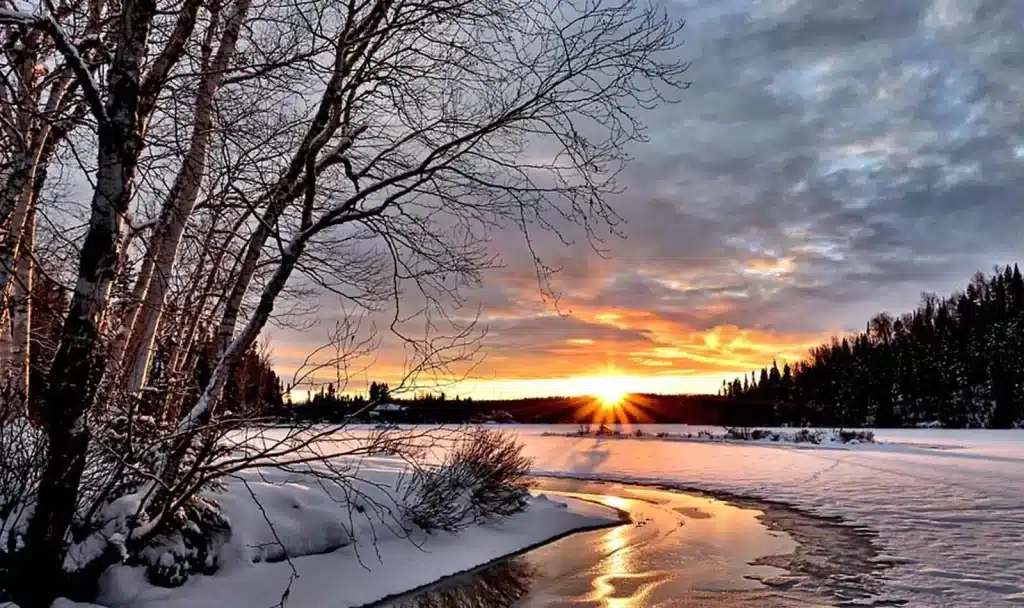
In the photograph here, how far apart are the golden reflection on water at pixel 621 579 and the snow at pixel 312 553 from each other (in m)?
1.72

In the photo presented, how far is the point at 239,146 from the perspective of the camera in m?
6.55

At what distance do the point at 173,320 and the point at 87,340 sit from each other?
3343mm

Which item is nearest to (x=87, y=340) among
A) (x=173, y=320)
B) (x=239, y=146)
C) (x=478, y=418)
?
(x=239, y=146)

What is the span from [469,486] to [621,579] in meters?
4.47

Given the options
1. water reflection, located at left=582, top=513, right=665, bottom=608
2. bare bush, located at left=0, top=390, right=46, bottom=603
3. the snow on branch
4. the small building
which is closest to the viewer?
the snow on branch

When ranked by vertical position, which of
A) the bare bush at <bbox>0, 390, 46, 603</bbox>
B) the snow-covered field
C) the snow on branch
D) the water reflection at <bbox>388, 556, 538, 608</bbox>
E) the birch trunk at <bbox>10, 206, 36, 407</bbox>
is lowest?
the water reflection at <bbox>388, 556, 538, 608</bbox>

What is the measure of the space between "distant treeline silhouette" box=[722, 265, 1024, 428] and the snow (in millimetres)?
73378

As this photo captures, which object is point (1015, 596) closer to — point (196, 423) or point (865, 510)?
point (865, 510)

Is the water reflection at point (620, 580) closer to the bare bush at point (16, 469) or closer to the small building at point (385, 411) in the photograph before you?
the small building at point (385, 411)

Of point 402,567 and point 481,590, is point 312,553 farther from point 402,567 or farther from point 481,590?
point 481,590

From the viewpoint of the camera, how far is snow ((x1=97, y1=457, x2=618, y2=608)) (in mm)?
7938

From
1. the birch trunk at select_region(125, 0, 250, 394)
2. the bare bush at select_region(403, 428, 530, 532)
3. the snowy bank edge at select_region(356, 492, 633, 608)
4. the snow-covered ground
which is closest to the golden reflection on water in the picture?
the snowy bank edge at select_region(356, 492, 633, 608)

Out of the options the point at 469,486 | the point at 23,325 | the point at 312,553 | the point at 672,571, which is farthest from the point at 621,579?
the point at 23,325

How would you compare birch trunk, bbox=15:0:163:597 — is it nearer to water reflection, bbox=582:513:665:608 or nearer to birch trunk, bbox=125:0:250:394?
birch trunk, bbox=125:0:250:394
